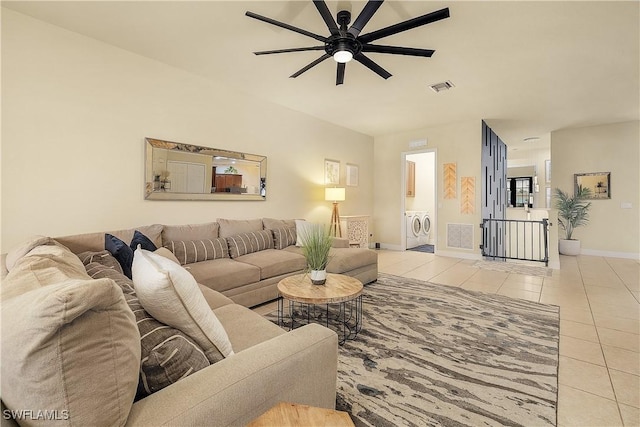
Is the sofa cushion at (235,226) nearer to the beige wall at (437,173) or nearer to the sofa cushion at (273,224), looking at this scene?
the sofa cushion at (273,224)

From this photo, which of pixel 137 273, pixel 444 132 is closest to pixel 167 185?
pixel 137 273

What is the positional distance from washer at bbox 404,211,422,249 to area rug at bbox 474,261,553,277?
1.86 metres

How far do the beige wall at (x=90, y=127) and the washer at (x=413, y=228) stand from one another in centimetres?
411

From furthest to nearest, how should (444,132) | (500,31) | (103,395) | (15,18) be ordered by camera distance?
(444,132) → (500,31) → (15,18) → (103,395)

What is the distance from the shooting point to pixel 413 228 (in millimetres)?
7129

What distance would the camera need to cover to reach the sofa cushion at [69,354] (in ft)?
1.87

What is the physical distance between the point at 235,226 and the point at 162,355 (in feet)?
9.79

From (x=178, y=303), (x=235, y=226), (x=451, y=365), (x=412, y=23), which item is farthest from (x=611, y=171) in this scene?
(x=178, y=303)

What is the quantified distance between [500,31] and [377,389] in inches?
128

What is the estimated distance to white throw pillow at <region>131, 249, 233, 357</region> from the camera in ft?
3.21

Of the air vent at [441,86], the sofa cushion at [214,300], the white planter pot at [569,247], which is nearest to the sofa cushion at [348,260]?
the sofa cushion at [214,300]

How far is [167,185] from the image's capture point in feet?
11.4

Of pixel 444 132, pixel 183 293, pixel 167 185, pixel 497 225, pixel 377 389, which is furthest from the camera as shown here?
pixel 497 225

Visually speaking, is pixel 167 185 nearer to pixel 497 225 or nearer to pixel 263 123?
pixel 263 123
